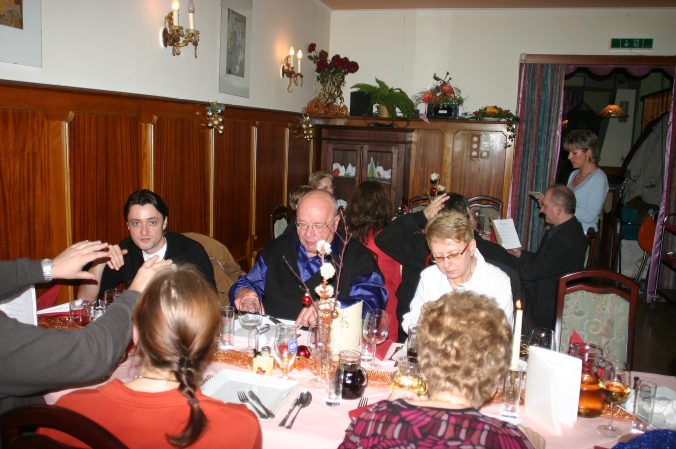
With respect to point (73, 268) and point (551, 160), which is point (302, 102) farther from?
point (73, 268)

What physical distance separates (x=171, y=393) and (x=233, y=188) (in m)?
3.69

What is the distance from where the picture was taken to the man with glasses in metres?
2.49

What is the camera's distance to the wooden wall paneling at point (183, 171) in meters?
3.75

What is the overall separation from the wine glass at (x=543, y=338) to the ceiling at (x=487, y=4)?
18.8 feet

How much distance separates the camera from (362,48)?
751 centimetres

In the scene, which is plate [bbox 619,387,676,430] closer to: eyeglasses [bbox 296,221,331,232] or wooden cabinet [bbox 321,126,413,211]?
eyeglasses [bbox 296,221,331,232]

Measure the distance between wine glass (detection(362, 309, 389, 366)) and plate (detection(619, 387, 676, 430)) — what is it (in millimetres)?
893

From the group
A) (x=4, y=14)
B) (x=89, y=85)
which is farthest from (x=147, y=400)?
(x=89, y=85)

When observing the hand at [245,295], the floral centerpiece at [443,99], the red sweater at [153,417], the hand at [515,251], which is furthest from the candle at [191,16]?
the floral centerpiece at [443,99]

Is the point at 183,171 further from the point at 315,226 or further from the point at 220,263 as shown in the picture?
the point at 315,226

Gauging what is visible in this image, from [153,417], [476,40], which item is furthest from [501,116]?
[153,417]

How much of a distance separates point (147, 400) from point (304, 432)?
547 millimetres

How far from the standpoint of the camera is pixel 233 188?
4.95 metres

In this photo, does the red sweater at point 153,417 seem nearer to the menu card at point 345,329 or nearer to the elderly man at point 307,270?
the menu card at point 345,329
